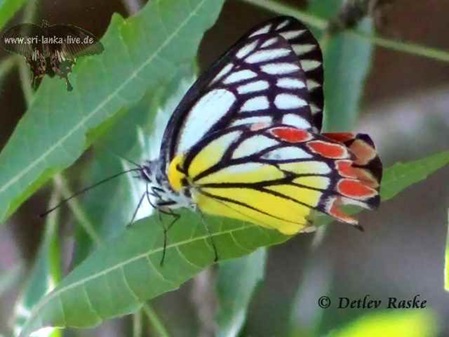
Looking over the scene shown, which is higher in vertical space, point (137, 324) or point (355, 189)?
point (355, 189)

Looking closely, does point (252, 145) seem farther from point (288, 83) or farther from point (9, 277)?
point (9, 277)

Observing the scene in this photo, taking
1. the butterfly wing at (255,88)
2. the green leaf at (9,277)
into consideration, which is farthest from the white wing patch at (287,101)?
the green leaf at (9,277)

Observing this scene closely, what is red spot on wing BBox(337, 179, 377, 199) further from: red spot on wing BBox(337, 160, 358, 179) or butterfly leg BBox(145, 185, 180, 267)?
butterfly leg BBox(145, 185, 180, 267)

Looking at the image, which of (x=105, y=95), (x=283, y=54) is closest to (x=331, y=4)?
(x=283, y=54)

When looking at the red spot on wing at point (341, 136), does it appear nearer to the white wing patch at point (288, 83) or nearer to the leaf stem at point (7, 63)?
the white wing patch at point (288, 83)

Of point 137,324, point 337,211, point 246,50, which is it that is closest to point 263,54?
point 246,50

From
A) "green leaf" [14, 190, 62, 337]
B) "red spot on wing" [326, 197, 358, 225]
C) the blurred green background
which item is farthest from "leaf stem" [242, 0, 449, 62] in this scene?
"green leaf" [14, 190, 62, 337]
